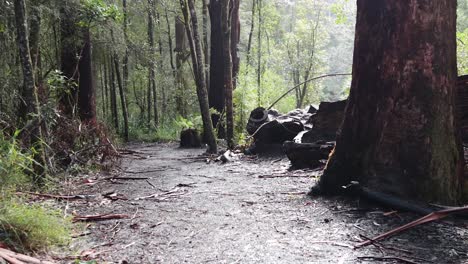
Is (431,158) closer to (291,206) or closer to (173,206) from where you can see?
(291,206)

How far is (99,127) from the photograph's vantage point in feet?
27.5

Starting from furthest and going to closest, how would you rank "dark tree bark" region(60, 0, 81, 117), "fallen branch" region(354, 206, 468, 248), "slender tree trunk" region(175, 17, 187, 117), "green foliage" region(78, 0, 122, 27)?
"slender tree trunk" region(175, 17, 187, 117), "dark tree bark" region(60, 0, 81, 117), "green foliage" region(78, 0, 122, 27), "fallen branch" region(354, 206, 468, 248)

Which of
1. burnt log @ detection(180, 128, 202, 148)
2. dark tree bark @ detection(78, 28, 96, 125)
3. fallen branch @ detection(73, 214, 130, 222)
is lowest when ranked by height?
burnt log @ detection(180, 128, 202, 148)

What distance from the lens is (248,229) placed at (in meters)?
3.72

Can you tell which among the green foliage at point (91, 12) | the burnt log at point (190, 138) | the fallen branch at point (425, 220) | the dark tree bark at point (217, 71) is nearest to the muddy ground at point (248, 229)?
the fallen branch at point (425, 220)

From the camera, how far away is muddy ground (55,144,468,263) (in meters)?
2.99

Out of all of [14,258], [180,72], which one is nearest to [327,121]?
[14,258]

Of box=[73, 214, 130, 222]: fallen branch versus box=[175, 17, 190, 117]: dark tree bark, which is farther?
box=[175, 17, 190, 117]: dark tree bark

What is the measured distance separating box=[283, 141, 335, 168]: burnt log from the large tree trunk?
2.57m

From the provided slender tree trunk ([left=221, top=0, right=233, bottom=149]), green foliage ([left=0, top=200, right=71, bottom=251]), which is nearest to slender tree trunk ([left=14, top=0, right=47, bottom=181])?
green foliage ([left=0, top=200, right=71, bottom=251])

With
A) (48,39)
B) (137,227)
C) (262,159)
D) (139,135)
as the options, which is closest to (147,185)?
(137,227)

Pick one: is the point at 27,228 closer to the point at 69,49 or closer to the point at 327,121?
the point at 327,121

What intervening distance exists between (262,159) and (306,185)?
3.59m

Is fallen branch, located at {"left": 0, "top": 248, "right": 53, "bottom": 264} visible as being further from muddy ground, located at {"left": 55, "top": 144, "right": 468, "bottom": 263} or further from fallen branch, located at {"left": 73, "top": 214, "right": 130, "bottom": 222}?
fallen branch, located at {"left": 73, "top": 214, "right": 130, "bottom": 222}
